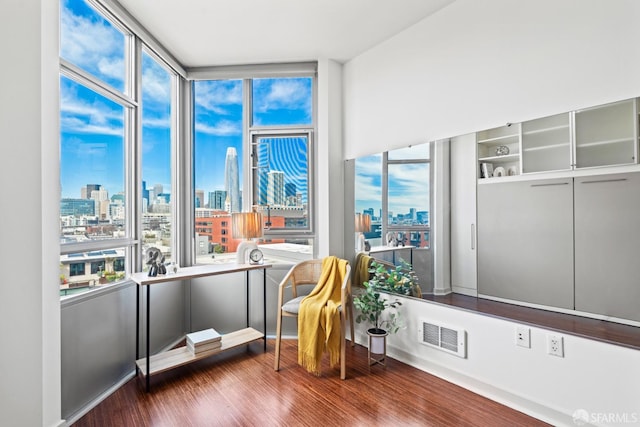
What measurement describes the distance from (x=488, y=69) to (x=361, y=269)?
1.89m

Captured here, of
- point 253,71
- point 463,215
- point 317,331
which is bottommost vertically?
point 317,331

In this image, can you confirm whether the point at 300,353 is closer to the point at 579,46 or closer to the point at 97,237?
the point at 97,237

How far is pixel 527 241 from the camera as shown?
1.93 meters

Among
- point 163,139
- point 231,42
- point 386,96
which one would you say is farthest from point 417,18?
point 163,139

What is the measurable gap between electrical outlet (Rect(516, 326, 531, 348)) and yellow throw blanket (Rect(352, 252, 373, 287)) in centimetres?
126

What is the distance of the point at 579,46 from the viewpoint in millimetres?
1761

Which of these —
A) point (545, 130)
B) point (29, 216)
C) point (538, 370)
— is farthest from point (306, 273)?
point (545, 130)

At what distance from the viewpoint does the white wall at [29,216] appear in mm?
1408

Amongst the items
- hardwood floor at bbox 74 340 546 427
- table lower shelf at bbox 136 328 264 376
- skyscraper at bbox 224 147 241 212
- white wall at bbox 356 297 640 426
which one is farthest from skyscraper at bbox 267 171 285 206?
white wall at bbox 356 297 640 426

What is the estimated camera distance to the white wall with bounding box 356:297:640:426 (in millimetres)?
1604

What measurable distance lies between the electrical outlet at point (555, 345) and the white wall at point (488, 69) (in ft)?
4.30

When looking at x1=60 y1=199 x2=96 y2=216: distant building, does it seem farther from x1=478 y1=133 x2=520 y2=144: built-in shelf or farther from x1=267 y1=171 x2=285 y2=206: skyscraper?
x1=478 y1=133 x2=520 y2=144: built-in shelf

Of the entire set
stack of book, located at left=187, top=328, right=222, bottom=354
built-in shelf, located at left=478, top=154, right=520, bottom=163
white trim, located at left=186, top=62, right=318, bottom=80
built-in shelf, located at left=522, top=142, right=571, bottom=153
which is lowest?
stack of book, located at left=187, top=328, right=222, bottom=354

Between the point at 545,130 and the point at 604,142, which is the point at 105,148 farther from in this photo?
the point at 604,142
